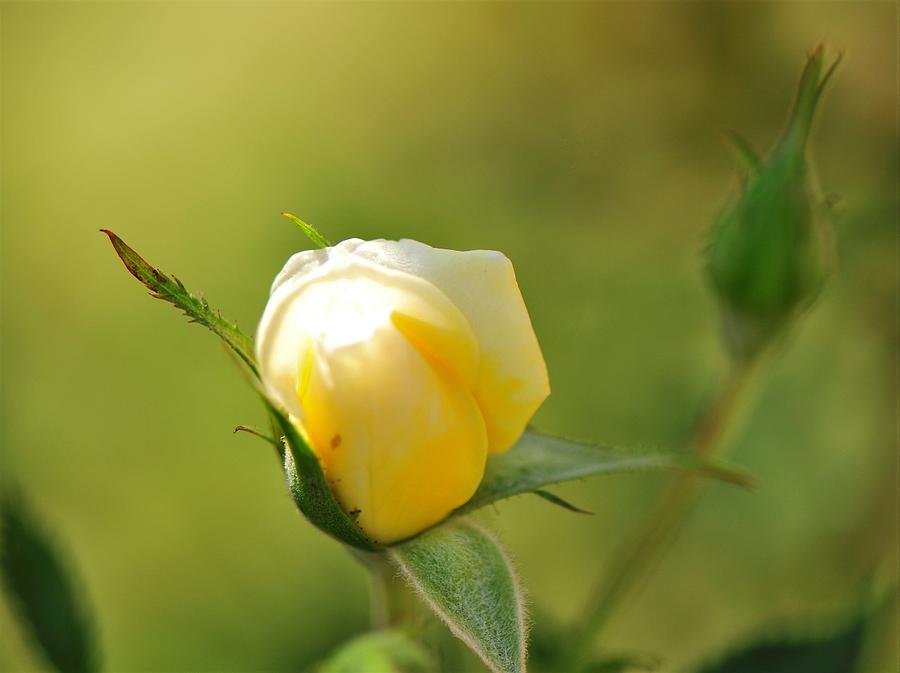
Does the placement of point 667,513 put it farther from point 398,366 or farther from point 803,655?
point 398,366

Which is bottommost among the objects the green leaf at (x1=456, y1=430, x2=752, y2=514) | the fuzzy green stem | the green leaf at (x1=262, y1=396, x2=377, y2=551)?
the fuzzy green stem

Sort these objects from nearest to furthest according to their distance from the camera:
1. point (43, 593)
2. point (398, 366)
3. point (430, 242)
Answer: point (398, 366) < point (43, 593) < point (430, 242)

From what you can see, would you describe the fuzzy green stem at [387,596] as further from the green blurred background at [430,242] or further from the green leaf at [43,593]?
the green blurred background at [430,242]

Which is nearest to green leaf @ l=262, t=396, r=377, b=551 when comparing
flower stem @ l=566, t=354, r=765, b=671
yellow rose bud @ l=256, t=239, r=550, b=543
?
yellow rose bud @ l=256, t=239, r=550, b=543

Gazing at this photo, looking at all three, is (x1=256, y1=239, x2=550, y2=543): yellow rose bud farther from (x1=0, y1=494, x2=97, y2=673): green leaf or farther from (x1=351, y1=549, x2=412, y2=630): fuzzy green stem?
(x1=0, y1=494, x2=97, y2=673): green leaf

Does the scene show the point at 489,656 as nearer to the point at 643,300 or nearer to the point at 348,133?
the point at 643,300

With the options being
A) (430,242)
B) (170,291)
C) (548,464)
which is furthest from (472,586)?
(430,242)
